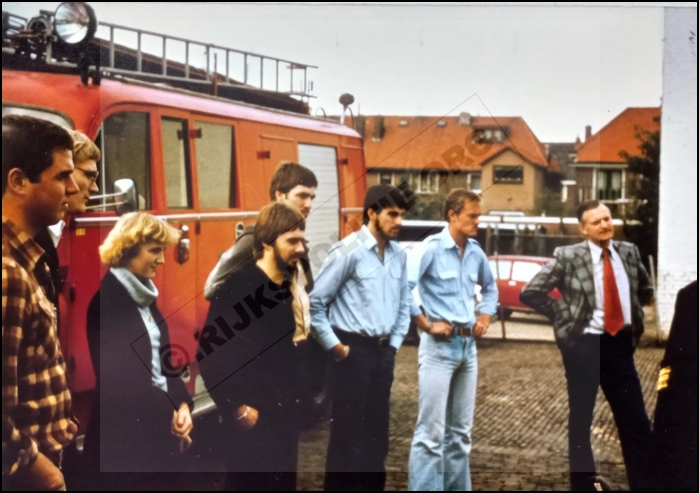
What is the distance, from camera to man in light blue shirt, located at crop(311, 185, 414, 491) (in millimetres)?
3799

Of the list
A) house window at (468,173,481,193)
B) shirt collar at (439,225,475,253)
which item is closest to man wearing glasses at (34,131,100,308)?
shirt collar at (439,225,475,253)

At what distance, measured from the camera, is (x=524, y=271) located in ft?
12.8

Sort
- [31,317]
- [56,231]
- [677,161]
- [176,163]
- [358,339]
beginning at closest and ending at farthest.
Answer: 1. [31,317]
2. [56,231]
3. [176,163]
4. [358,339]
5. [677,161]

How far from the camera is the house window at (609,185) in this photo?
390cm

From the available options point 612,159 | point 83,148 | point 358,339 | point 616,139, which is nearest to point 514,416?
point 358,339

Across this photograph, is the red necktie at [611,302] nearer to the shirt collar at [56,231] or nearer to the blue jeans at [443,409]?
the blue jeans at [443,409]

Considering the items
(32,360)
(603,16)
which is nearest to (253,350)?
(32,360)

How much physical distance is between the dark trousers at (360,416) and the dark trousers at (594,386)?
3.24 ft

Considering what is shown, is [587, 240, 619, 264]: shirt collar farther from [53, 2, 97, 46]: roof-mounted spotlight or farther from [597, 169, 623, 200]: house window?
[53, 2, 97, 46]: roof-mounted spotlight

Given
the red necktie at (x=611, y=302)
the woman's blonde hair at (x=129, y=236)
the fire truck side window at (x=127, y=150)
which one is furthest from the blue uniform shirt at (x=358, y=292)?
the red necktie at (x=611, y=302)

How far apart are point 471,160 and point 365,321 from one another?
0.98 metres

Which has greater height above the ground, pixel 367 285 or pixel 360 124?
pixel 360 124

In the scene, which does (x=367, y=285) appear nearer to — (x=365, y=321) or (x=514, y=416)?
(x=365, y=321)

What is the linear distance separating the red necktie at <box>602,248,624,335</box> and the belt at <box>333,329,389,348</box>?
1.21m
